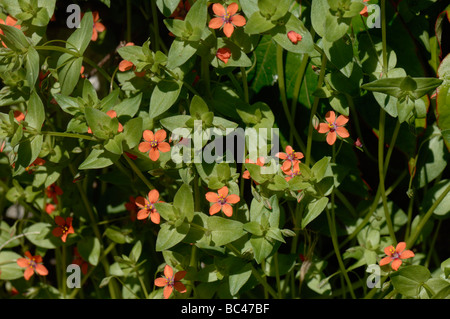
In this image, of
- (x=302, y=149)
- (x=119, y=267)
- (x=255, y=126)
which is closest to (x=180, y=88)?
(x=255, y=126)

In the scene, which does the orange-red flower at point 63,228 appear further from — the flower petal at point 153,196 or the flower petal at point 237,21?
the flower petal at point 237,21

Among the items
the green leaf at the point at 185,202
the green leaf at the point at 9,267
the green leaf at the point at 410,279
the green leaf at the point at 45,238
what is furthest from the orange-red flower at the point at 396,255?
the green leaf at the point at 9,267

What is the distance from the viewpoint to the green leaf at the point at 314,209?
1.06 m

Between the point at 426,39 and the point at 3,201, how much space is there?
48.6 inches

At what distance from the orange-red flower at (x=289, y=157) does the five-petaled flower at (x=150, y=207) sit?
28 cm

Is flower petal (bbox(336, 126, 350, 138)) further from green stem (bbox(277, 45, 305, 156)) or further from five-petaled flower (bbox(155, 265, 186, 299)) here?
five-petaled flower (bbox(155, 265, 186, 299))

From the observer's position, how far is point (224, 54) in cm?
104

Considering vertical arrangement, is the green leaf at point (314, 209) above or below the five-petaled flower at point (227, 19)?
below

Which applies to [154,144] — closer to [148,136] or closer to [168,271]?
[148,136]

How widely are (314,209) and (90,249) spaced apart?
607 millimetres

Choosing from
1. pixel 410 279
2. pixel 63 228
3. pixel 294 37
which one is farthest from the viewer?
pixel 63 228

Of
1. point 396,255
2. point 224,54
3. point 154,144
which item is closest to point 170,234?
point 154,144

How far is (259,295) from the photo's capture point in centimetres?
139
